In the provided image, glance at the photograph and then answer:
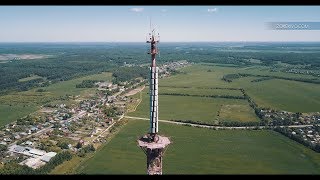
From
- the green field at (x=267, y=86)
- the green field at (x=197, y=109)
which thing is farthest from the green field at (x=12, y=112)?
the green field at (x=267, y=86)

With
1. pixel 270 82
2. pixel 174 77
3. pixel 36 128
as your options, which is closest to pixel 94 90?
pixel 174 77

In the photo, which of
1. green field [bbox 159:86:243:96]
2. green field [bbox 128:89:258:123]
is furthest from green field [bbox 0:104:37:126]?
green field [bbox 159:86:243:96]

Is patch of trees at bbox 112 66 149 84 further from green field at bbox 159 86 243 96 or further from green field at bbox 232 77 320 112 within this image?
green field at bbox 232 77 320 112

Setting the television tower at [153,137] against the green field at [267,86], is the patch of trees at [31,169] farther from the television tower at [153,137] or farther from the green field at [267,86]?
the green field at [267,86]

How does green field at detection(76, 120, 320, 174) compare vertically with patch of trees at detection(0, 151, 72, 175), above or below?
below

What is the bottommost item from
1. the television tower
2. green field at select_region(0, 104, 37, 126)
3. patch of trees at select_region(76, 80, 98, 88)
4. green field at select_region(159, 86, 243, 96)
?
green field at select_region(0, 104, 37, 126)

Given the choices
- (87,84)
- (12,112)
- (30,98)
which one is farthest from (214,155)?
(87,84)
